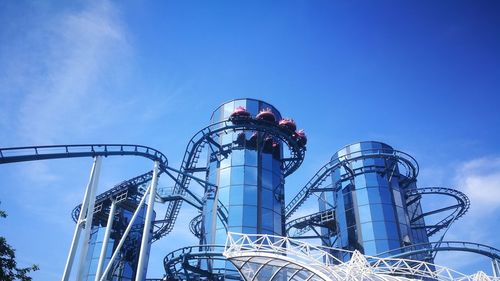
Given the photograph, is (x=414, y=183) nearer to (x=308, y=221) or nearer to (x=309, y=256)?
(x=308, y=221)

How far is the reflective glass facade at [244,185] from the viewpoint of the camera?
3559 cm

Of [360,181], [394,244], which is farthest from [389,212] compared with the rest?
[360,181]

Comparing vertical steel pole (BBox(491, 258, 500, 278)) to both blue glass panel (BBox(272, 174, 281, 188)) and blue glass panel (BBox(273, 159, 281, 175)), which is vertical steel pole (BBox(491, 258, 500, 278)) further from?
blue glass panel (BBox(273, 159, 281, 175))

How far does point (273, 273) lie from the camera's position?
28.1 metres

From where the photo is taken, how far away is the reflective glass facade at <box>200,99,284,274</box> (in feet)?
117

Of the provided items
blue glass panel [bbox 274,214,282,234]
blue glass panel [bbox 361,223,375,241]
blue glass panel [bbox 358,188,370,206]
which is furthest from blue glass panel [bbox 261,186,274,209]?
blue glass panel [bbox 358,188,370,206]

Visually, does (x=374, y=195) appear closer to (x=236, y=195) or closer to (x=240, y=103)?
(x=236, y=195)

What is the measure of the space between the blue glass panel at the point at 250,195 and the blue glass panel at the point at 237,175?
0.94m

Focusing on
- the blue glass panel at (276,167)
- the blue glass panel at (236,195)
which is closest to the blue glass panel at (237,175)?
the blue glass panel at (236,195)

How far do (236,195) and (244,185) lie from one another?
4.27 ft

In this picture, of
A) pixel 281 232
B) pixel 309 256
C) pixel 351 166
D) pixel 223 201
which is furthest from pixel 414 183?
pixel 309 256

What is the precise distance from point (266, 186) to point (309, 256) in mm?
13606

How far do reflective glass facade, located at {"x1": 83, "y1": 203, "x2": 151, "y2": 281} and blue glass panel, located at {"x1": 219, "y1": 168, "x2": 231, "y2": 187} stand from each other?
55.7 feet

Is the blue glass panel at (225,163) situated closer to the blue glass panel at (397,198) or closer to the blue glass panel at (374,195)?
the blue glass panel at (374,195)
